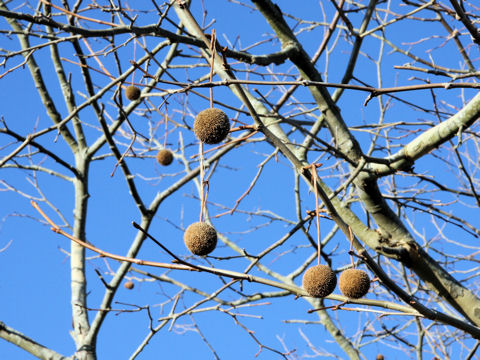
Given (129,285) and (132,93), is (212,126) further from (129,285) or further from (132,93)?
(129,285)

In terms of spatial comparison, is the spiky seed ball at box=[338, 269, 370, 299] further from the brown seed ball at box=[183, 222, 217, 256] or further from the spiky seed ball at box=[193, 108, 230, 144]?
the spiky seed ball at box=[193, 108, 230, 144]

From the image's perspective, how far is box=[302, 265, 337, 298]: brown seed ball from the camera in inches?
62.4

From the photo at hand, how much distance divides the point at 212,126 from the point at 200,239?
35 centimetres

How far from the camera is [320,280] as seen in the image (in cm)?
159

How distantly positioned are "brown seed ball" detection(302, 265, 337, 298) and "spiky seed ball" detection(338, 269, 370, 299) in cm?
7

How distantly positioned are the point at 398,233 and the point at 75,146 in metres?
2.88

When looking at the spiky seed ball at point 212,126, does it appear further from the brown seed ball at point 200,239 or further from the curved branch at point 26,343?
the curved branch at point 26,343

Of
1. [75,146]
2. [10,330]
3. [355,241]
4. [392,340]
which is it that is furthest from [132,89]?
[392,340]

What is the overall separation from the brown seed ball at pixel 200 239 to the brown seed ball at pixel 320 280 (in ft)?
1.04

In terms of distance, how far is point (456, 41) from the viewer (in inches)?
134

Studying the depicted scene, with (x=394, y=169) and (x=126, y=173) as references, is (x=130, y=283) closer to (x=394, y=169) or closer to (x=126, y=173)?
(x=126, y=173)

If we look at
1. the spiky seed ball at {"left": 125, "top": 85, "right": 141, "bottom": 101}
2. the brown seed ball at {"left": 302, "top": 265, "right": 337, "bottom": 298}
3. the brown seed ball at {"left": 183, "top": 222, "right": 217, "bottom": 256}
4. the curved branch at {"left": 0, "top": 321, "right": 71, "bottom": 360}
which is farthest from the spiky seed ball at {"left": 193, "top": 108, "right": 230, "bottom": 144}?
the curved branch at {"left": 0, "top": 321, "right": 71, "bottom": 360}

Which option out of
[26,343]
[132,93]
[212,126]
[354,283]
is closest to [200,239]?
[212,126]

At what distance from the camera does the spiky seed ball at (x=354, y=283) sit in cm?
166
